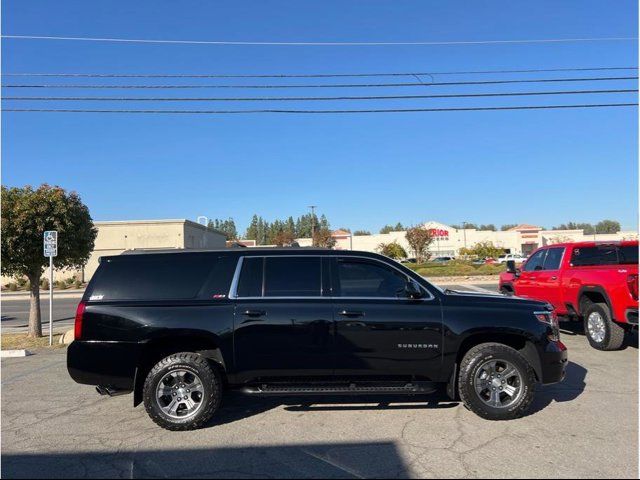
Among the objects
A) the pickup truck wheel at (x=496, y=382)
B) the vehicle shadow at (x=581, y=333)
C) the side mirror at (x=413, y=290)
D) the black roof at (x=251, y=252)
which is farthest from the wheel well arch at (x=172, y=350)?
the vehicle shadow at (x=581, y=333)

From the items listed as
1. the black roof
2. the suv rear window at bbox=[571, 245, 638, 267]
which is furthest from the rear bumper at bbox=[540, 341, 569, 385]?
the suv rear window at bbox=[571, 245, 638, 267]

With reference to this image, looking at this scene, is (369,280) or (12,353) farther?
(12,353)

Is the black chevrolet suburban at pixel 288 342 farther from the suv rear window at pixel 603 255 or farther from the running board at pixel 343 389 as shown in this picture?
the suv rear window at pixel 603 255

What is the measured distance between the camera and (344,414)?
558 centimetres

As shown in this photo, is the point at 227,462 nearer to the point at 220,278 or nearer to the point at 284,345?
the point at 284,345

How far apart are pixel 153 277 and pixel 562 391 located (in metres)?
5.22

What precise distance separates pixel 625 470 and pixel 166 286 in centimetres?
459

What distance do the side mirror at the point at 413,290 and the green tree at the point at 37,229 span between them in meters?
9.31

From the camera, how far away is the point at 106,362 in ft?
17.3

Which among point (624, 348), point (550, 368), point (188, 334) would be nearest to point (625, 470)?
point (550, 368)

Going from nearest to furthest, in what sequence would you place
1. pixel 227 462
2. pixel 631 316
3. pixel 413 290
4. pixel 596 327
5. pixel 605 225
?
pixel 227 462
pixel 413 290
pixel 631 316
pixel 596 327
pixel 605 225

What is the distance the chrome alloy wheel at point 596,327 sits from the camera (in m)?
8.91

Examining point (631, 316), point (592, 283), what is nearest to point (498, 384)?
point (631, 316)

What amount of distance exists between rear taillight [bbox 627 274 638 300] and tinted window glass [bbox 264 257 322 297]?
5586 millimetres
